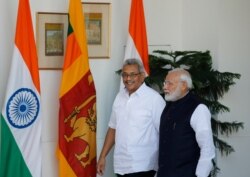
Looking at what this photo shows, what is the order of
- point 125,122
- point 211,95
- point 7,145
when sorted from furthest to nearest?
point 211,95, point 7,145, point 125,122

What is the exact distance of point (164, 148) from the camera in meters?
2.67

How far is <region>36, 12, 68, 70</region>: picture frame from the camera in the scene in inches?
148

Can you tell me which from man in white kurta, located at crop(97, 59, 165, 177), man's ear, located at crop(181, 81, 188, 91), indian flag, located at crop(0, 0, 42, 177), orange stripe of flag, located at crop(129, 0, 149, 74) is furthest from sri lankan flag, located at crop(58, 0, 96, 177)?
man's ear, located at crop(181, 81, 188, 91)

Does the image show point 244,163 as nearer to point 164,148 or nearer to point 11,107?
point 164,148

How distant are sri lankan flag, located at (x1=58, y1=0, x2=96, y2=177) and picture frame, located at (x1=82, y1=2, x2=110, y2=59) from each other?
323 mm

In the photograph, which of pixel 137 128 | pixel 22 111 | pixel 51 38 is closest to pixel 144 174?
pixel 137 128

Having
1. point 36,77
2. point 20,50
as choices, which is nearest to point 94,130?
point 36,77

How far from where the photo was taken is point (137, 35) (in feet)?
12.1

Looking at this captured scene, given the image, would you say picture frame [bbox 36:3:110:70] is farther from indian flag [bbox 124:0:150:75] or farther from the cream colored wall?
indian flag [bbox 124:0:150:75]

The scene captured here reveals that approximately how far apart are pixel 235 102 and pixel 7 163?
195 centimetres

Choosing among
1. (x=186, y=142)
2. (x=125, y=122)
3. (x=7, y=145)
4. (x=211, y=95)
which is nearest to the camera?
(x=186, y=142)

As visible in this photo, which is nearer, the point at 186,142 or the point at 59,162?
the point at 186,142

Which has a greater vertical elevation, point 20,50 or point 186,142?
point 20,50

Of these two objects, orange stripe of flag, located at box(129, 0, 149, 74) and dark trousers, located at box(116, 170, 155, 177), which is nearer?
dark trousers, located at box(116, 170, 155, 177)
